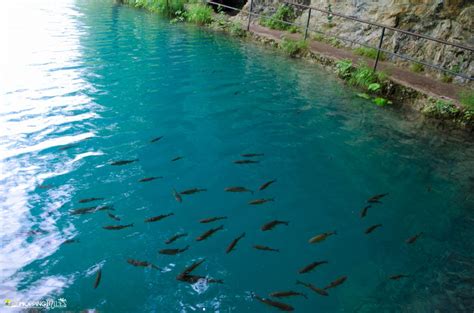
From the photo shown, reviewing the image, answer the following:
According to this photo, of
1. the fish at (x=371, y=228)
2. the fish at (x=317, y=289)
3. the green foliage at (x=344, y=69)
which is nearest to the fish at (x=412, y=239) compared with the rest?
the fish at (x=371, y=228)

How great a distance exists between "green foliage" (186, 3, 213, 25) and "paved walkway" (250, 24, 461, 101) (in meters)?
3.97

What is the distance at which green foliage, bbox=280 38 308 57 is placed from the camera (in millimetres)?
14774

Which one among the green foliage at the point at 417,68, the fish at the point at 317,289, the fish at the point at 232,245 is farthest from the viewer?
the green foliage at the point at 417,68

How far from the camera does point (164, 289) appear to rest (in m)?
4.71

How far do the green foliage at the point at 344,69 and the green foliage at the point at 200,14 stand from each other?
8.59 meters

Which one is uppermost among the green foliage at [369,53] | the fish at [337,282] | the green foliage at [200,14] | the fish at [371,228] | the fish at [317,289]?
the green foliage at [200,14]

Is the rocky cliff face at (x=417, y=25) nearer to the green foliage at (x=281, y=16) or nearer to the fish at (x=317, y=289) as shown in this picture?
the green foliage at (x=281, y=16)

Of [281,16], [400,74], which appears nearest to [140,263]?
[400,74]

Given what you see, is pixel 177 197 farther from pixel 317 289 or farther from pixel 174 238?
pixel 317 289

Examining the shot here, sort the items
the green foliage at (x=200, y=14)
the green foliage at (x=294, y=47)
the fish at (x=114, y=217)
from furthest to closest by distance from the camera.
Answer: the green foliage at (x=200, y=14)
the green foliage at (x=294, y=47)
the fish at (x=114, y=217)

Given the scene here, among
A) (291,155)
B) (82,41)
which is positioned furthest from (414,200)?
(82,41)

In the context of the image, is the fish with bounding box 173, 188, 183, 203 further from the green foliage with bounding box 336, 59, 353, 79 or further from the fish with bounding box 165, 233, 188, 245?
the green foliage with bounding box 336, 59, 353, 79

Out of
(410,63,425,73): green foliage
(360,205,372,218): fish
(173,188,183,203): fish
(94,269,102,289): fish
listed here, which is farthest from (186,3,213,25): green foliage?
(94,269,102,289): fish

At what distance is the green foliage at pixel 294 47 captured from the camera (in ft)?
48.5
